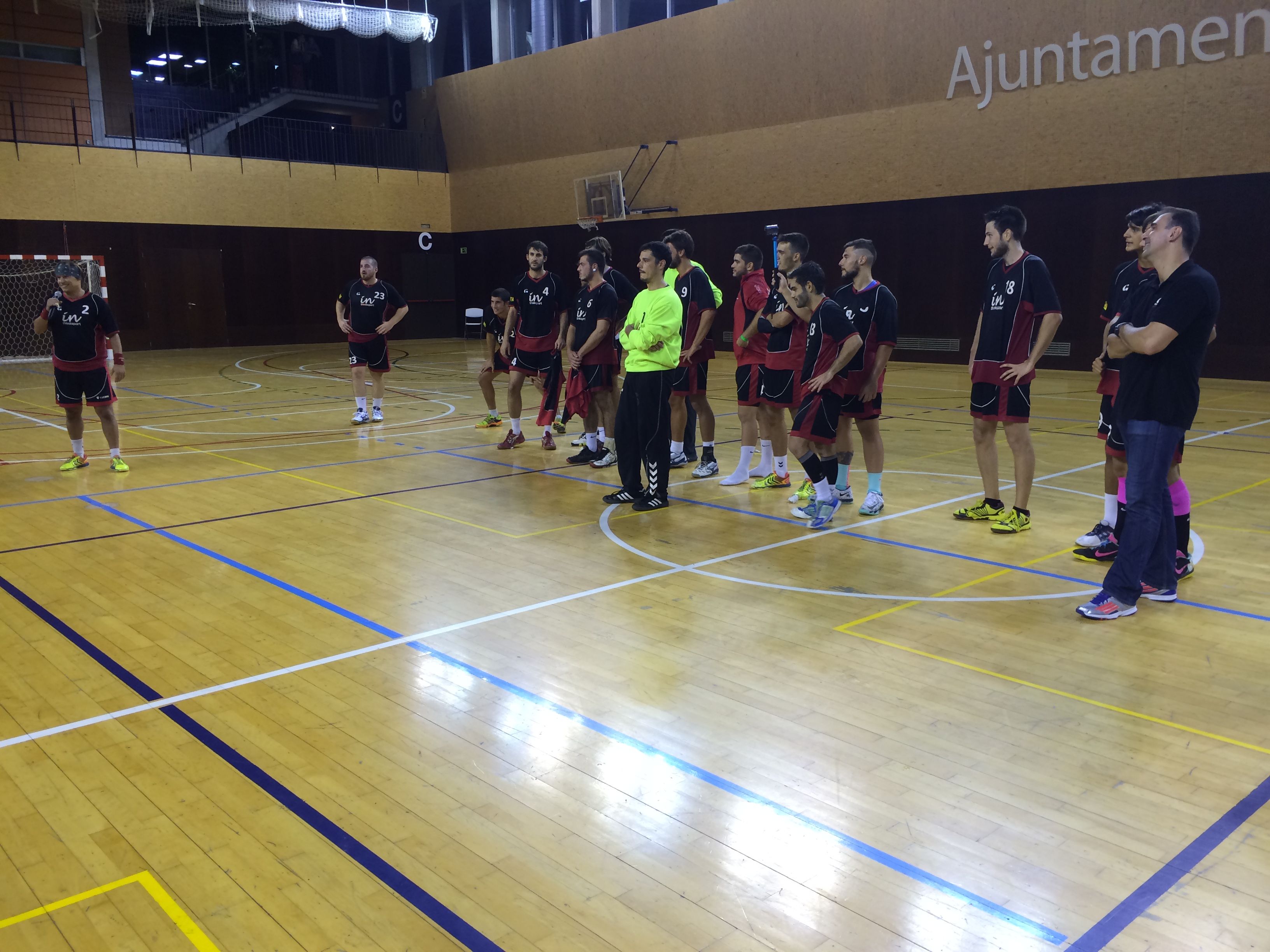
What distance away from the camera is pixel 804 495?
22.9 feet

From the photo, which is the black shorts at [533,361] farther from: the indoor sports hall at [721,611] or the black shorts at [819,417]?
the black shorts at [819,417]

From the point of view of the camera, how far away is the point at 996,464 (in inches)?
240

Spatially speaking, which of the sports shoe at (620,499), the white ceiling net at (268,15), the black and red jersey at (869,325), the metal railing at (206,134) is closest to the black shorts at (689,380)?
the sports shoe at (620,499)

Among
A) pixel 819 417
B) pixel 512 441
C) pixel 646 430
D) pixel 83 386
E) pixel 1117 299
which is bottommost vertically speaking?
pixel 512 441

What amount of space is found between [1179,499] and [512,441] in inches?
233

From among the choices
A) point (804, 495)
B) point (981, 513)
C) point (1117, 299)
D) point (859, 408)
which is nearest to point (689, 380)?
point (804, 495)

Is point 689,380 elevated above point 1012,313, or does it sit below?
below

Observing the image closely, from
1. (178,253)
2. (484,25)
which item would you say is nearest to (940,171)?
(484,25)

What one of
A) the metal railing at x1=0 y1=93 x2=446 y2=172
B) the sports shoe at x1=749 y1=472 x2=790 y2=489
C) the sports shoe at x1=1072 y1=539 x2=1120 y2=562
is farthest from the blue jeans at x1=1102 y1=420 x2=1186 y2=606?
the metal railing at x1=0 y1=93 x2=446 y2=172

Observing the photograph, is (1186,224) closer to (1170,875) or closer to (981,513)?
(981,513)

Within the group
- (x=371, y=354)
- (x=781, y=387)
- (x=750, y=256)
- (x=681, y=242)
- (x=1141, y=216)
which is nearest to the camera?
(x=1141, y=216)

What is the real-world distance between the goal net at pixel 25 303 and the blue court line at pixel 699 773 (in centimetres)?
1744

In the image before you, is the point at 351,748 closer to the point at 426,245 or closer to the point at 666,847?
the point at 666,847

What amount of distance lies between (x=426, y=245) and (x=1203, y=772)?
976 inches
